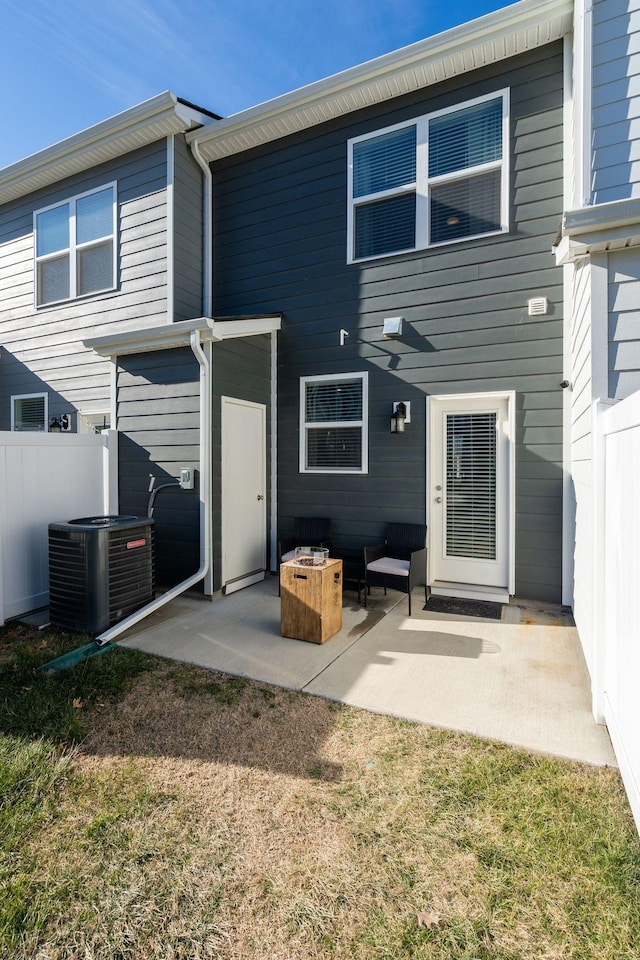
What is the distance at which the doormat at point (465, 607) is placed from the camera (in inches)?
176

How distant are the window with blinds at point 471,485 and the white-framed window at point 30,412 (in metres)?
6.08

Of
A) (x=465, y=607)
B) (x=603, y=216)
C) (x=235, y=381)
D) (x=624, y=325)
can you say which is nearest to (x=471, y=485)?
(x=465, y=607)

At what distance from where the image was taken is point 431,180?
509 cm

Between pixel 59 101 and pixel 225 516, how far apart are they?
20.5 ft

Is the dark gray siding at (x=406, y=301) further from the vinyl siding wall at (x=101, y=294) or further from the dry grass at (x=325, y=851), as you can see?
the dry grass at (x=325, y=851)

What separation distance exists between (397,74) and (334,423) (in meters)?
3.69

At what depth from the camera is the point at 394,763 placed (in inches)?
89.7

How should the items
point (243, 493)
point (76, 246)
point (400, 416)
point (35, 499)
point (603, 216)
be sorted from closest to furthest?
point (603, 216)
point (35, 499)
point (400, 416)
point (243, 493)
point (76, 246)

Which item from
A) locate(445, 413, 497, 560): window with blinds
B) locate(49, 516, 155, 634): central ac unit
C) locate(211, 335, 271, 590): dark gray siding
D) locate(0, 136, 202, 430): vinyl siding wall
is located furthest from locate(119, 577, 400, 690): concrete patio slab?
locate(0, 136, 202, 430): vinyl siding wall

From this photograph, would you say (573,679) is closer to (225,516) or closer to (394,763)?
(394,763)

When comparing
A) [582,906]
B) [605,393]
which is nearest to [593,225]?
[605,393]

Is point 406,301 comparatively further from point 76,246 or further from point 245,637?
point 76,246

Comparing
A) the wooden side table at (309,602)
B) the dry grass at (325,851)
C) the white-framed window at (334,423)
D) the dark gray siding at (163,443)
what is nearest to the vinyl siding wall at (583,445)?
the dry grass at (325,851)

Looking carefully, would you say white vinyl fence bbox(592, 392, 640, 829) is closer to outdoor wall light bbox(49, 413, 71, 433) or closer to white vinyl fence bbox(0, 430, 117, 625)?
white vinyl fence bbox(0, 430, 117, 625)
